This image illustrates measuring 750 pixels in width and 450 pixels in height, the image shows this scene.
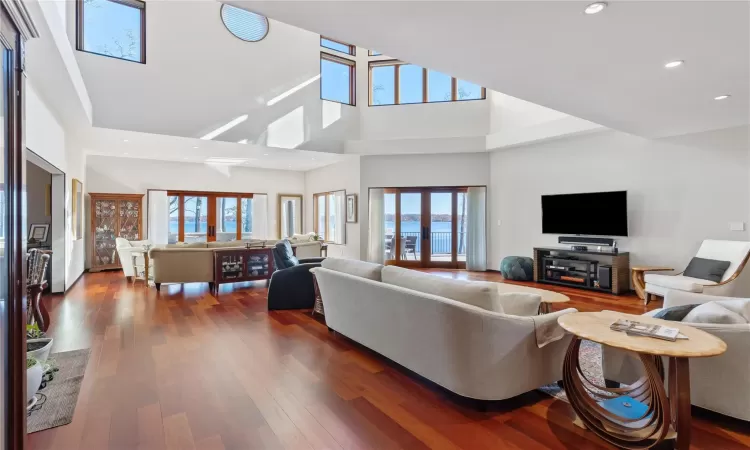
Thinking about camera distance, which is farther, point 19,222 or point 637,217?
point 637,217

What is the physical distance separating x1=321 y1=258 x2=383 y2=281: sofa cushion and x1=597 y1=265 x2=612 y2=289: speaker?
455cm

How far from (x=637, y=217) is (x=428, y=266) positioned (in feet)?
14.3

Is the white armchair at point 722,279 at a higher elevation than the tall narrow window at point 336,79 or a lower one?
lower

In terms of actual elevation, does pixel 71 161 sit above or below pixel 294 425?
above

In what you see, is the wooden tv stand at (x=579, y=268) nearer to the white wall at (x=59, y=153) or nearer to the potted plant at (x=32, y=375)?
the potted plant at (x=32, y=375)

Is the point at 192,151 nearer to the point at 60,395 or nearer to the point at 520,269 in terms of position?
the point at 60,395

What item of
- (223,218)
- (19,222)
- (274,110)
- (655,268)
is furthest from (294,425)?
(223,218)

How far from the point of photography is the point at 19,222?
1477mm

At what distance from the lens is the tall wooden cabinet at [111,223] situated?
8.61 metres

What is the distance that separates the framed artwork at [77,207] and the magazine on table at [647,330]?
801cm

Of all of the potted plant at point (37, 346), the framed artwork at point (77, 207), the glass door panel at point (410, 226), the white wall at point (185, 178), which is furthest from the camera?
the glass door panel at point (410, 226)

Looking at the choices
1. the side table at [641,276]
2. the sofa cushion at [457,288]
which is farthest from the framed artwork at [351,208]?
the sofa cushion at [457,288]

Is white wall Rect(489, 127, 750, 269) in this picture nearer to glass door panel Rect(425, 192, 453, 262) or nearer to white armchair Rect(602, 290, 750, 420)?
glass door panel Rect(425, 192, 453, 262)

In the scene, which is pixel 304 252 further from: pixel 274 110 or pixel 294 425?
pixel 294 425
